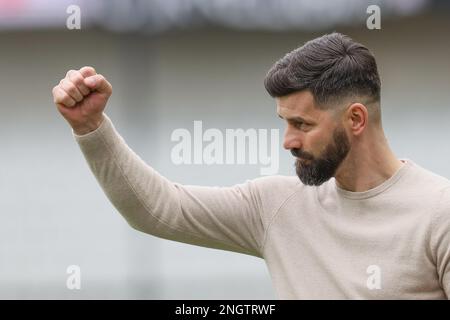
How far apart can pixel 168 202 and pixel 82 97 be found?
0.81ft

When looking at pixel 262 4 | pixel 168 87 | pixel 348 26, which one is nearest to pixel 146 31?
pixel 168 87

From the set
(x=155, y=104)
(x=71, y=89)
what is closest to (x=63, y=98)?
(x=71, y=89)

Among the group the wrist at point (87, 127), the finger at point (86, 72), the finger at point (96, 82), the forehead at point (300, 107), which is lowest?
the wrist at point (87, 127)

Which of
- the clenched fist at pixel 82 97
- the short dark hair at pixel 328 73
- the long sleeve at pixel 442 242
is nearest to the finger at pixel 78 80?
the clenched fist at pixel 82 97

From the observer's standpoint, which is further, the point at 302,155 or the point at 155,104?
the point at 155,104

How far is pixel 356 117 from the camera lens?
1.61m

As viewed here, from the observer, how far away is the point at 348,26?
10.7 feet

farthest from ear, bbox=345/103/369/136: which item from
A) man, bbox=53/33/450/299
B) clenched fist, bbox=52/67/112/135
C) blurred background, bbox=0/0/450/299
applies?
blurred background, bbox=0/0/450/299

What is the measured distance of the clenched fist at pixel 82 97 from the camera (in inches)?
57.4

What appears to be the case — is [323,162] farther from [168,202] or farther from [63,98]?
[63,98]

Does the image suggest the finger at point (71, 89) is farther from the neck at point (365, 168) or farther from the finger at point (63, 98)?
the neck at point (365, 168)

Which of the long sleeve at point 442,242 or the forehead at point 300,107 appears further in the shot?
the forehead at point 300,107
